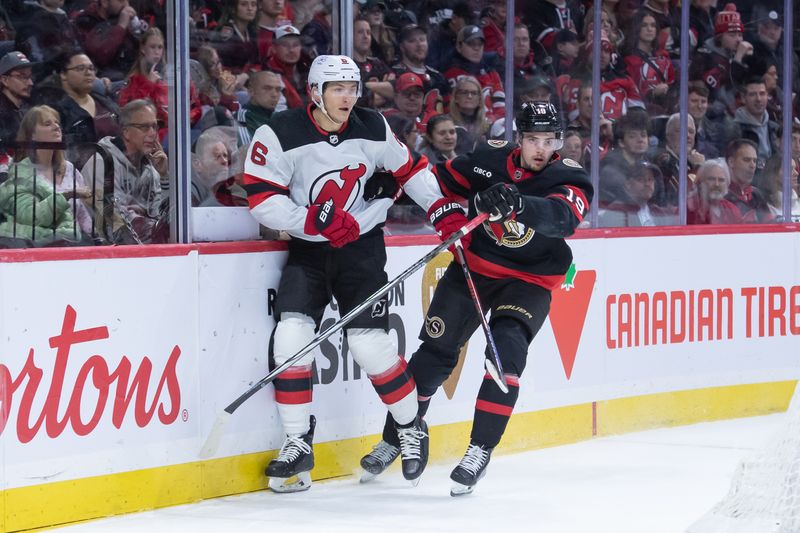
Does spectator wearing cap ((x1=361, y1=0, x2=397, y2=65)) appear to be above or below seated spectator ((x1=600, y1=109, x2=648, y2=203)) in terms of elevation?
above

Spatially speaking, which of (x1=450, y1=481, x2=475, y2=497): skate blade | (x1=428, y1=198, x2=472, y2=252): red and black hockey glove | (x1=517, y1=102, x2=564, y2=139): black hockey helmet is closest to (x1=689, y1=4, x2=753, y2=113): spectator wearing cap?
(x1=517, y1=102, x2=564, y2=139): black hockey helmet

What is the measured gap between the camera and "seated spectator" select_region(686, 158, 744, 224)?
5895 millimetres

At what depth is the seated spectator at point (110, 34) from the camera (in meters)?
3.79

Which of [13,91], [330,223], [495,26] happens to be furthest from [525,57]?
[13,91]

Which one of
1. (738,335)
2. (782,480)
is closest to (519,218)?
(782,480)

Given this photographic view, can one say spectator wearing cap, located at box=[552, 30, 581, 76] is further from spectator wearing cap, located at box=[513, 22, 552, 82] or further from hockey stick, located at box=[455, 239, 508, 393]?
hockey stick, located at box=[455, 239, 508, 393]

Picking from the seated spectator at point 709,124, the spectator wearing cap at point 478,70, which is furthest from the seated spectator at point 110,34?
the seated spectator at point 709,124

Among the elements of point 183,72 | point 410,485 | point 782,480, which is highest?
point 183,72

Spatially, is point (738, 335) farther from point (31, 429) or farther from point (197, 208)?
point (31, 429)

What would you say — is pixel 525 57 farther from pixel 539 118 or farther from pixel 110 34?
pixel 110 34

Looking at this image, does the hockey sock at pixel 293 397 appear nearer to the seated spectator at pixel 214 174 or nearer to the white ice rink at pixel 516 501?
the white ice rink at pixel 516 501

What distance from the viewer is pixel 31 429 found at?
3518mm

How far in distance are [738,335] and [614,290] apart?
779 millimetres

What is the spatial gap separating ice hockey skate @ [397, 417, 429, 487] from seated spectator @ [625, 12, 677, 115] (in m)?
2.13
